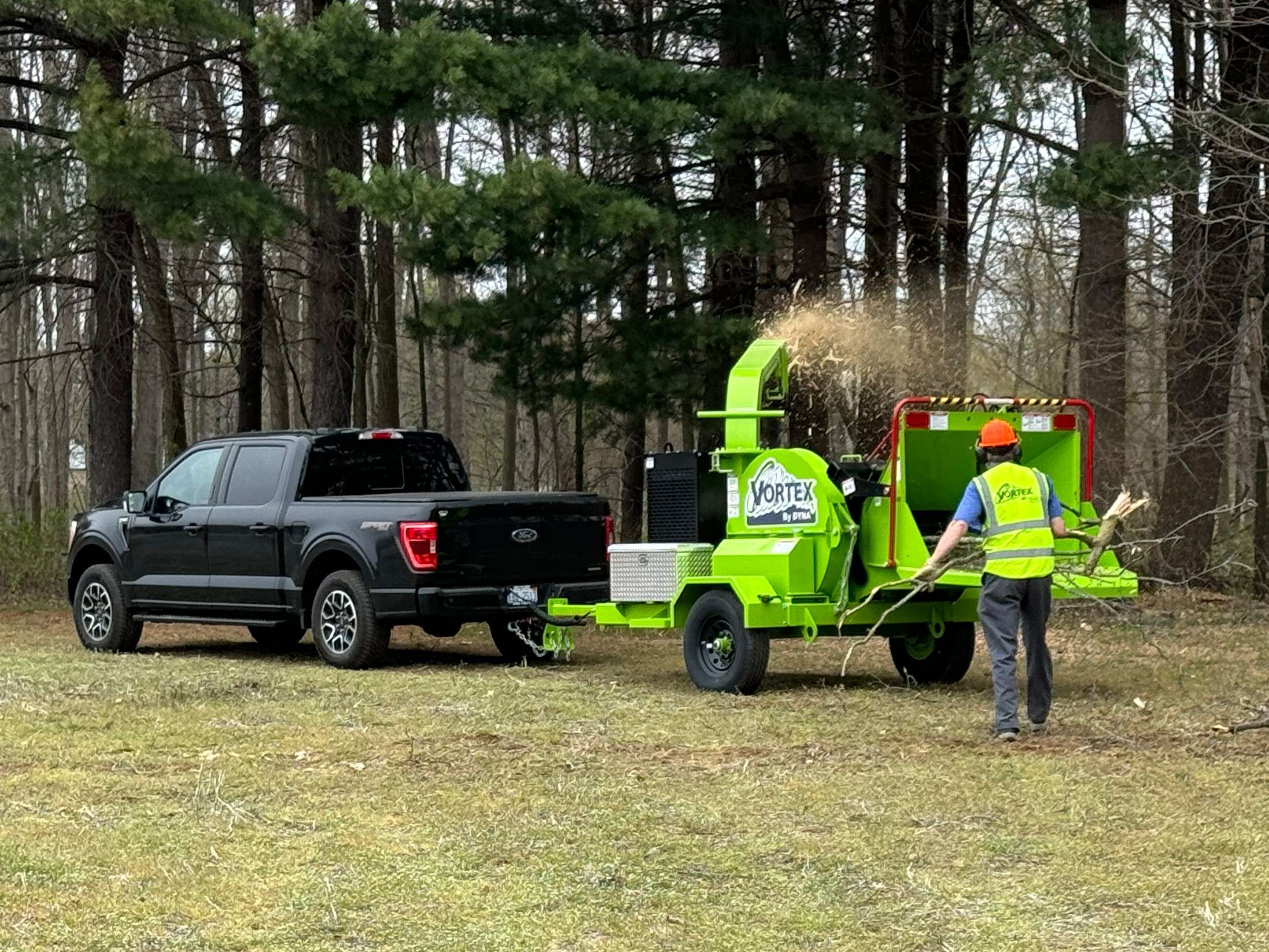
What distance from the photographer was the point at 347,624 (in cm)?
1516

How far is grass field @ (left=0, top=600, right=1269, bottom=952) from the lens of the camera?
6.31 meters

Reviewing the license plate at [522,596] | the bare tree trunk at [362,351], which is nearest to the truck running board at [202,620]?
the license plate at [522,596]

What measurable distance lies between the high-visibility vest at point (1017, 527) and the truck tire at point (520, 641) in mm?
5535

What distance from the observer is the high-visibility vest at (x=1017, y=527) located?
421 inches

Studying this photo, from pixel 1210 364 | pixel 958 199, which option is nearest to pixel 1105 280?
pixel 1210 364

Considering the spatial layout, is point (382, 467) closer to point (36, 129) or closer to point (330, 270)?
point (330, 270)

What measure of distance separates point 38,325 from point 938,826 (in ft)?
143

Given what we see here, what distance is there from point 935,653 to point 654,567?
86.2 inches

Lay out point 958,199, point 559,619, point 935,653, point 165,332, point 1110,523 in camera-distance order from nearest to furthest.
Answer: point 1110,523, point 935,653, point 559,619, point 958,199, point 165,332

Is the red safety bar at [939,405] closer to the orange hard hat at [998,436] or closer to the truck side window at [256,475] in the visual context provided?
the orange hard hat at [998,436]

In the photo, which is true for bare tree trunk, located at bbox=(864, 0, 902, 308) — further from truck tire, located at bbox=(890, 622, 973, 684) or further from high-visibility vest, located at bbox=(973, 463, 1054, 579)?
high-visibility vest, located at bbox=(973, 463, 1054, 579)

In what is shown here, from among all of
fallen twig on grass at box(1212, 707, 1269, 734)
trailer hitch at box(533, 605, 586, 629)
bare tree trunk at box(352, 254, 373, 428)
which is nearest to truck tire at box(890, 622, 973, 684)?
trailer hitch at box(533, 605, 586, 629)

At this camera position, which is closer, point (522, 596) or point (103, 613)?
point (522, 596)

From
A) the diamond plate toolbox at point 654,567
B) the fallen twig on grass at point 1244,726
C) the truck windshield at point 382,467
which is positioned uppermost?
the truck windshield at point 382,467
